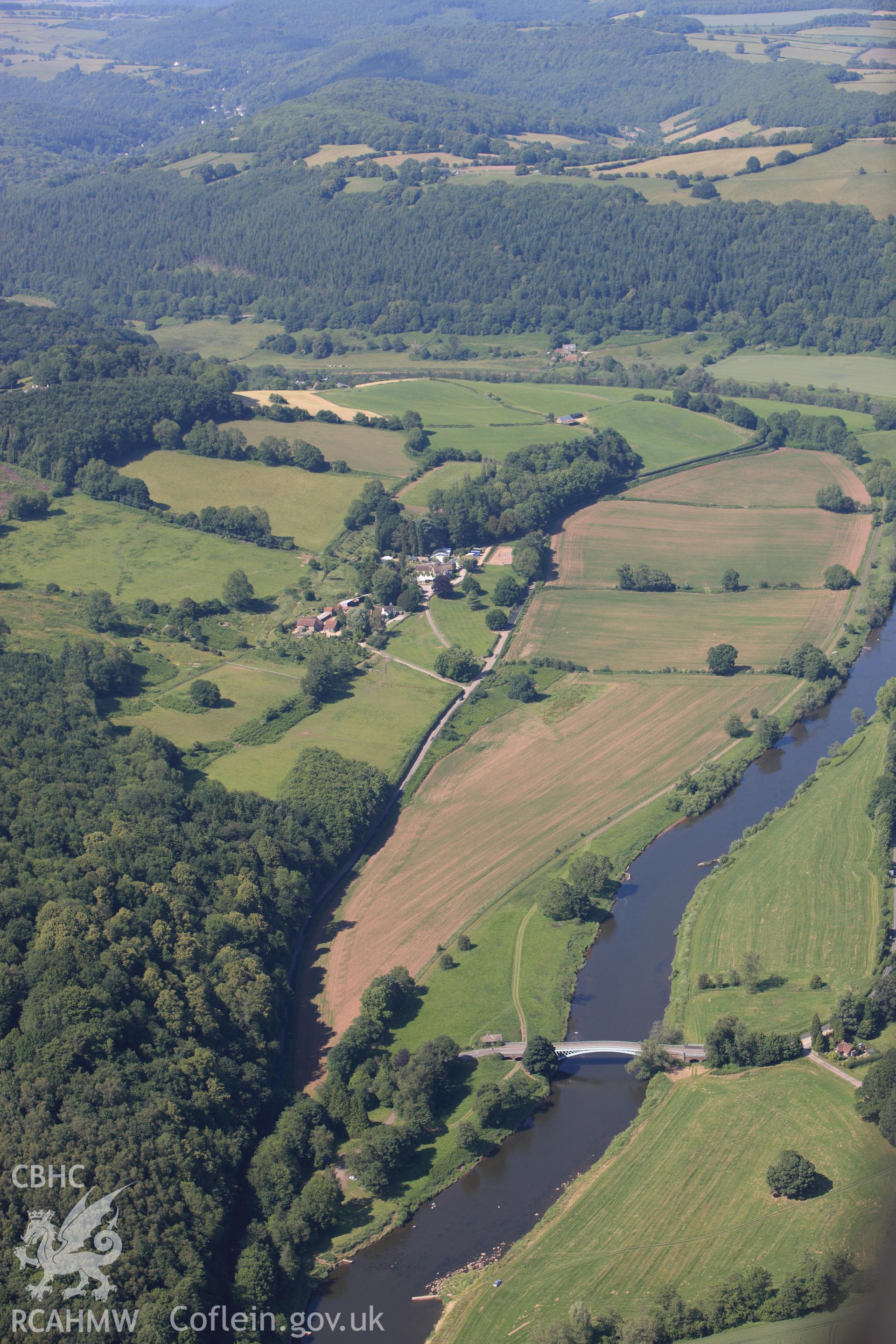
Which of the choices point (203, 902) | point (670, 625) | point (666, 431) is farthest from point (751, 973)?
point (666, 431)

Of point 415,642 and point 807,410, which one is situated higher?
point 807,410

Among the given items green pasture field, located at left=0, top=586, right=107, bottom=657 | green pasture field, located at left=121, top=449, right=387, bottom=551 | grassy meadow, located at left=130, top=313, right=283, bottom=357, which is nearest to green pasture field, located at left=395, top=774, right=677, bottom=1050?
green pasture field, located at left=0, top=586, right=107, bottom=657

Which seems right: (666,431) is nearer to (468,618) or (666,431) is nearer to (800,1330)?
(468,618)

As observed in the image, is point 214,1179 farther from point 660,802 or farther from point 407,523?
point 407,523

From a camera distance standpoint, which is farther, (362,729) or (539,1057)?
(362,729)

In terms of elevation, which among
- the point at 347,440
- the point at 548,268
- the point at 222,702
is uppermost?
the point at 548,268

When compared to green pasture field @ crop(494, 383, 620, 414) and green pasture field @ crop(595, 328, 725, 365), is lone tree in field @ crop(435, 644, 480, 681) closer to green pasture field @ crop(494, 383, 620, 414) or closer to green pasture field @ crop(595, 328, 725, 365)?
green pasture field @ crop(494, 383, 620, 414)

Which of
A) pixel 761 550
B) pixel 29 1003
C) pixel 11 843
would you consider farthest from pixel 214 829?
pixel 761 550
